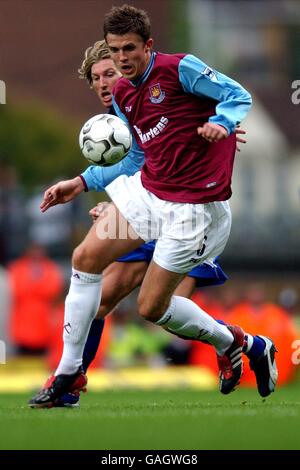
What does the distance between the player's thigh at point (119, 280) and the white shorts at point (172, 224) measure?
0.78m

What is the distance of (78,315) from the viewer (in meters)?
8.21

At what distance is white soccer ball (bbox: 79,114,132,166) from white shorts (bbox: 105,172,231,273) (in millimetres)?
291

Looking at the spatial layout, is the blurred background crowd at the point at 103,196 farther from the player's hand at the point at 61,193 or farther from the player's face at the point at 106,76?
the player's hand at the point at 61,193

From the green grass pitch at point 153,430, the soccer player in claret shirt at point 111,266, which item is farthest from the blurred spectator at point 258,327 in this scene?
the green grass pitch at point 153,430

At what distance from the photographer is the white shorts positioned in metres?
8.10

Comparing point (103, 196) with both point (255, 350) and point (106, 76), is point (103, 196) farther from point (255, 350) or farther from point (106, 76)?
point (255, 350)

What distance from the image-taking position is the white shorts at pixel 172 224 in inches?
319

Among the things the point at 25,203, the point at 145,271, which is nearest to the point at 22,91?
the point at 25,203

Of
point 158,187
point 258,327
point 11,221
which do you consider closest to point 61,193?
point 158,187

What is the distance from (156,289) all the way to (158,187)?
2.10 ft

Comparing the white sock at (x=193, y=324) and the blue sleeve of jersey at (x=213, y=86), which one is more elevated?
the blue sleeve of jersey at (x=213, y=86)

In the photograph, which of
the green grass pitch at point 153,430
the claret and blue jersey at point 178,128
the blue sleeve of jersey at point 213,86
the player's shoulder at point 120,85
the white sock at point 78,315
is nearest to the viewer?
the green grass pitch at point 153,430

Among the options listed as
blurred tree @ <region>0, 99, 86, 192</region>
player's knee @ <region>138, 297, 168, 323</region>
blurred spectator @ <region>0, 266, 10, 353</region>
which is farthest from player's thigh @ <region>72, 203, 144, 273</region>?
blurred tree @ <region>0, 99, 86, 192</region>

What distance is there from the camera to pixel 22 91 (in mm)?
35406
